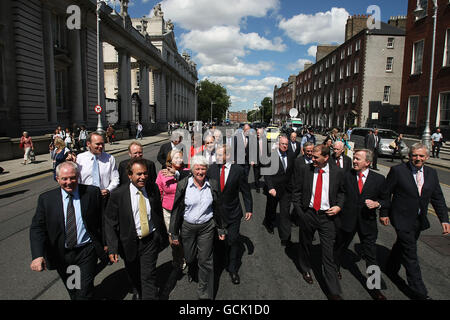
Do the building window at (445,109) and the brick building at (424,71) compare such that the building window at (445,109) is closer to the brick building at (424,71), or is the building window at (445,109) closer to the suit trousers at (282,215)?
the brick building at (424,71)

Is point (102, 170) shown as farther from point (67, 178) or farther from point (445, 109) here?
point (445, 109)

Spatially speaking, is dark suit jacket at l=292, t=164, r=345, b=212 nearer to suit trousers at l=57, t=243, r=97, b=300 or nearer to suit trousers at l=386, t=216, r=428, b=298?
suit trousers at l=386, t=216, r=428, b=298

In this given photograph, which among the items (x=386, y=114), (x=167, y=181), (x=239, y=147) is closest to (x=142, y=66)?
(x=386, y=114)

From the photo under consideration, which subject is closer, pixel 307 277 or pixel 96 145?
pixel 307 277

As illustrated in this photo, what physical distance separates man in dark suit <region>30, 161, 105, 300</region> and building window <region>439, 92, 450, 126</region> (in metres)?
27.9

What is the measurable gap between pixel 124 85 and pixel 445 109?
32.2 m

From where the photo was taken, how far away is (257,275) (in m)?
4.06

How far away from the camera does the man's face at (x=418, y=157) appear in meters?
3.61

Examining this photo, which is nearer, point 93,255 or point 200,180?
point 93,255

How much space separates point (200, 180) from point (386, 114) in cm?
4124

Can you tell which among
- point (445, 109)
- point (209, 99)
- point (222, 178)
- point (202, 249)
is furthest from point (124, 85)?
point (209, 99)

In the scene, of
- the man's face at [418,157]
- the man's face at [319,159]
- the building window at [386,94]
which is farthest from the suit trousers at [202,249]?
the building window at [386,94]
